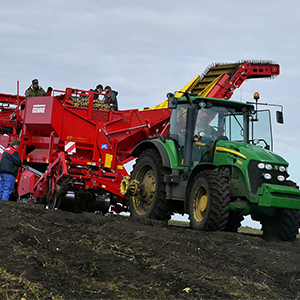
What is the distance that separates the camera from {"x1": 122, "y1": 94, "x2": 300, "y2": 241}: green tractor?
8930mm

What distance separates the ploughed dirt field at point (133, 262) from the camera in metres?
5.00

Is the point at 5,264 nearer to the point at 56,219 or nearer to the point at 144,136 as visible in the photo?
the point at 56,219

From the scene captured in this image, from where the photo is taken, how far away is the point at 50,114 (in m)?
13.6

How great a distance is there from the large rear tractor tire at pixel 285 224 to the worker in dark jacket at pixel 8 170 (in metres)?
6.07

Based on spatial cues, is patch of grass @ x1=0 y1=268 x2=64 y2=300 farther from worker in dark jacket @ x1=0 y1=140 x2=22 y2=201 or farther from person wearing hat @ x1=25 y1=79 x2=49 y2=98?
person wearing hat @ x1=25 y1=79 x2=49 y2=98

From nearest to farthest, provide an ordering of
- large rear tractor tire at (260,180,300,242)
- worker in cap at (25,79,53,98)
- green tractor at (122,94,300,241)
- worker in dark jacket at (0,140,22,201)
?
green tractor at (122,94,300,241)
large rear tractor tire at (260,180,300,242)
worker in dark jacket at (0,140,22,201)
worker in cap at (25,79,53,98)

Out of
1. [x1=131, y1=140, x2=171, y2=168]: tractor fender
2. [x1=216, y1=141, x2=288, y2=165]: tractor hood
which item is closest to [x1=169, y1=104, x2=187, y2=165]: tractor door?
[x1=131, y1=140, x2=171, y2=168]: tractor fender

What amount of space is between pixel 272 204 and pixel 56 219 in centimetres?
324

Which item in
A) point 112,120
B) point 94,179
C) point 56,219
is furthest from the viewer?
point 112,120

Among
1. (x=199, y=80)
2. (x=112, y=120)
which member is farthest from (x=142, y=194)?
(x=199, y=80)

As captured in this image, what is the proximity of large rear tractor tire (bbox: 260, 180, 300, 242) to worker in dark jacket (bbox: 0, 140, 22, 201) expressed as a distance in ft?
19.9

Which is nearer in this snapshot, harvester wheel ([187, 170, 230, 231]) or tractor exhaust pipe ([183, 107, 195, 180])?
harvester wheel ([187, 170, 230, 231])

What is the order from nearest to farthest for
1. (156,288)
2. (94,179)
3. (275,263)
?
(156,288), (275,263), (94,179)

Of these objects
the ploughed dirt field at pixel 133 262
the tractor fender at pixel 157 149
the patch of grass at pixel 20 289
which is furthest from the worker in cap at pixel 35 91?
the patch of grass at pixel 20 289
